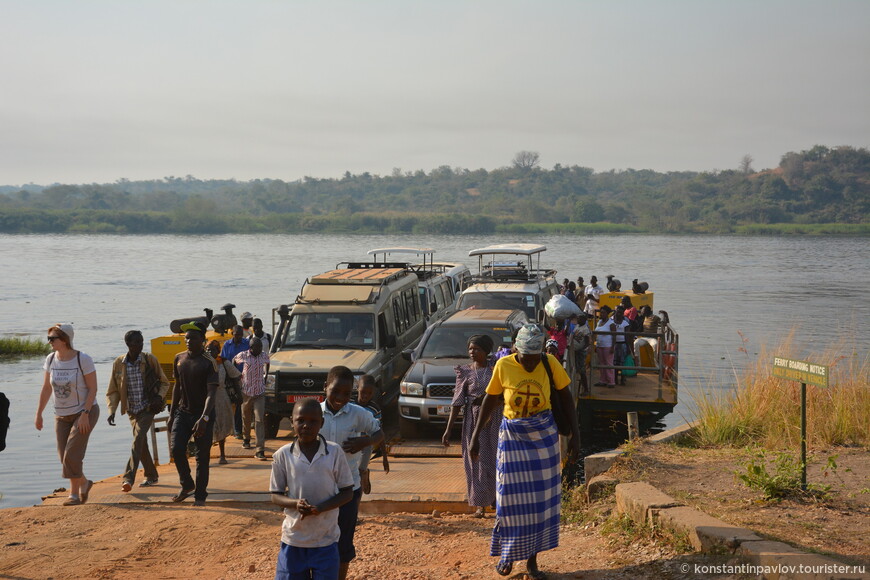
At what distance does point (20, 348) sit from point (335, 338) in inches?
807

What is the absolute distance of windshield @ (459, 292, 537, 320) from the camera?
17.1 m

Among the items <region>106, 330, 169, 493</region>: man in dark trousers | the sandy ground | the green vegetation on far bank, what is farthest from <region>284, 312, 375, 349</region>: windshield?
the green vegetation on far bank

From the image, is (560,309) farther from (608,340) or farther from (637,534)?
(637,534)

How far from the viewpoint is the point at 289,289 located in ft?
181

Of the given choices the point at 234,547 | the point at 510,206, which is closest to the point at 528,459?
the point at 234,547

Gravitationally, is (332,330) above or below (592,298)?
above

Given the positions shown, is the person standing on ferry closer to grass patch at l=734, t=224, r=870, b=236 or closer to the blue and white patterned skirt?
the blue and white patterned skirt

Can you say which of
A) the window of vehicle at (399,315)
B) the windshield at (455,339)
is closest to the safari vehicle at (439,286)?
the window of vehicle at (399,315)

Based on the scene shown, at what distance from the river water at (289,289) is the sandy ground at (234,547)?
16.5 ft

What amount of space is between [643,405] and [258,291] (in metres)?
41.7

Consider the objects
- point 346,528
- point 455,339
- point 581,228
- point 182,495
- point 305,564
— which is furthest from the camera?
point 581,228

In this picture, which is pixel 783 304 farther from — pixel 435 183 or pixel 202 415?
pixel 435 183

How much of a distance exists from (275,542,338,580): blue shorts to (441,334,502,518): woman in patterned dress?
2825mm

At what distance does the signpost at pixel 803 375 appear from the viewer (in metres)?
7.05
